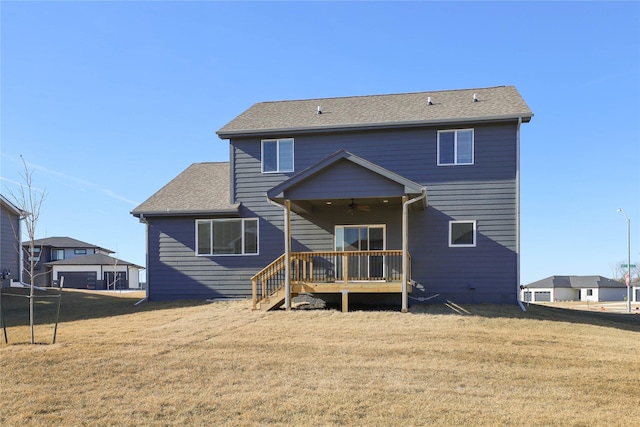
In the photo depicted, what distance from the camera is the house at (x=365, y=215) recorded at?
621 inches

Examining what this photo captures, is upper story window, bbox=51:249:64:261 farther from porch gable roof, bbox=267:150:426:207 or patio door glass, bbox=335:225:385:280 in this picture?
porch gable roof, bbox=267:150:426:207

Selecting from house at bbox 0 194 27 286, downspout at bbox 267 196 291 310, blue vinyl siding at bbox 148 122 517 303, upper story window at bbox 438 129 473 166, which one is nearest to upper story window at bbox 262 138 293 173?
blue vinyl siding at bbox 148 122 517 303

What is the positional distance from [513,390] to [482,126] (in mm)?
10634

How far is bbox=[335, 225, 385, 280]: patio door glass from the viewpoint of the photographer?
629 inches

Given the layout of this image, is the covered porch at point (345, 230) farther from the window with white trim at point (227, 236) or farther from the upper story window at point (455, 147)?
the upper story window at point (455, 147)

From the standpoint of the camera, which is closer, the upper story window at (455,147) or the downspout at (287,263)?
the downspout at (287,263)

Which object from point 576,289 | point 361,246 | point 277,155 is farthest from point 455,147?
point 576,289

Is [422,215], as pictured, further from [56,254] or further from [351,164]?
[56,254]

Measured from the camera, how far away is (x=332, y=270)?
1634 centimetres

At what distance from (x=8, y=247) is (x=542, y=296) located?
52.7 metres

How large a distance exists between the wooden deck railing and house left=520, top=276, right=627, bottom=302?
142 feet

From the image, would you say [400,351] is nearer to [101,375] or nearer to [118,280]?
[101,375]

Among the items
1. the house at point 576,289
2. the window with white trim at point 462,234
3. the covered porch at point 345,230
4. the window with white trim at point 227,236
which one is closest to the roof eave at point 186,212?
the window with white trim at point 227,236

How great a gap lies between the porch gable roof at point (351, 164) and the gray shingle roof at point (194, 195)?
3.80 m
